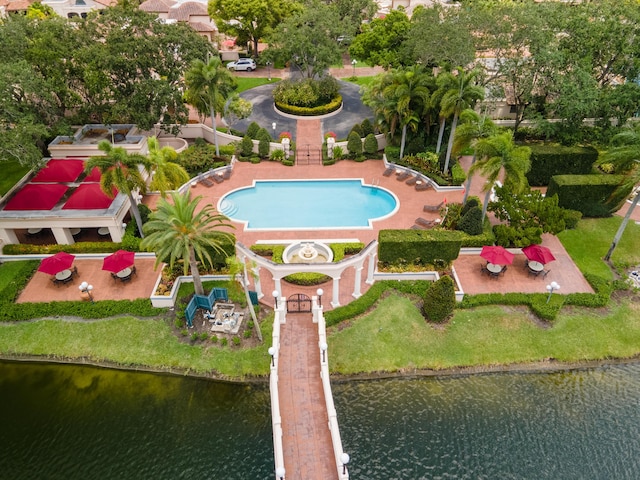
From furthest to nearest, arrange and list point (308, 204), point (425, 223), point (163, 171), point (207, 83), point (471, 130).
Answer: point (207, 83)
point (308, 204)
point (425, 223)
point (471, 130)
point (163, 171)

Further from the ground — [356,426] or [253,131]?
[253,131]

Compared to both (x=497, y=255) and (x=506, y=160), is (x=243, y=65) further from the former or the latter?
(x=497, y=255)

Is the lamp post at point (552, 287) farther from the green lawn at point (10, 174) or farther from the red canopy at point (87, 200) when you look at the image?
the green lawn at point (10, 174)

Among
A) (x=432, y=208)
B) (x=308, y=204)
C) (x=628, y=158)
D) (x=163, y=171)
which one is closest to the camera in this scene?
(x=628, y=158)

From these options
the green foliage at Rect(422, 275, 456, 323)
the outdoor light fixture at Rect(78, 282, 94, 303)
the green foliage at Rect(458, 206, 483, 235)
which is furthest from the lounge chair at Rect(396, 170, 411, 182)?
the outdoor light fixture at Rect(78, 282, 94, 303)

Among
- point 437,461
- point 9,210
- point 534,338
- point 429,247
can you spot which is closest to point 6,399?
point 9,210

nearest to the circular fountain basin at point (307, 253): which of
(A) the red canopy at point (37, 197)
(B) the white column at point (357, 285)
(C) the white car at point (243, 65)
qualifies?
(B) the white column at point (357, 285)

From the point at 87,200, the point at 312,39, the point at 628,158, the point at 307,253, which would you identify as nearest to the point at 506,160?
the point at 628,158
